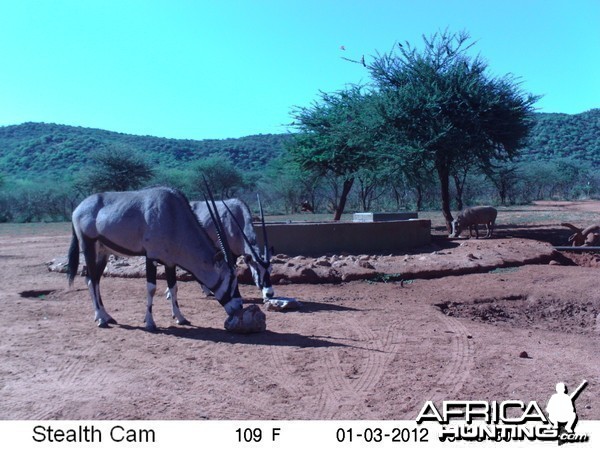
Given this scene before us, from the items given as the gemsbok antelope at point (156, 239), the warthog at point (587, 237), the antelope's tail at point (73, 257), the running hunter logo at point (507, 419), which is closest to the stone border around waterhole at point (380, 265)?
the antelope's tail at point (73, 257)

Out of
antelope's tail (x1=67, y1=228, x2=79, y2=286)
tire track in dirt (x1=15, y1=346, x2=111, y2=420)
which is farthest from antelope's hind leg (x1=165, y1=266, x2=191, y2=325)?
tire track in dirt (x1=15, y1=346, x2=111, y2=420)

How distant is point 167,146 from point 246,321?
2909 inches

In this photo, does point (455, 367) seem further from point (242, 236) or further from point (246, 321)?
point (242, 236)

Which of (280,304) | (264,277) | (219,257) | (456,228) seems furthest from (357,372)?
(456,228)

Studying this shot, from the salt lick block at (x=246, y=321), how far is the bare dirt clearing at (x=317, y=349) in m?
0.13

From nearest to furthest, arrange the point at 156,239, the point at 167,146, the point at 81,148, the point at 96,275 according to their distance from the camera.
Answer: the point at 156,239 → the point at 96,275 → the point at 81,148 → the point at 167,146

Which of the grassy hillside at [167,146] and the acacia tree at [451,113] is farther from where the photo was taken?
the grassy hillside at [167,146]

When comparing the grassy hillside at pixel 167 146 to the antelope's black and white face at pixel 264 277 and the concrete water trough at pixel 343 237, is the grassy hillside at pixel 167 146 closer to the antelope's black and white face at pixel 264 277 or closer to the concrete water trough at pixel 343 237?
the concrete water trough at pixel 343 237

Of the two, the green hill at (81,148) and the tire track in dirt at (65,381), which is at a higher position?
the green hill at (81,148)

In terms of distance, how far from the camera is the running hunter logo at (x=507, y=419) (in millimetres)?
4816

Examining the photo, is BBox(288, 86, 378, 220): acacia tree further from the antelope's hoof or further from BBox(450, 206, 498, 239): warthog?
the antelope's hoof

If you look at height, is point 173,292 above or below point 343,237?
below

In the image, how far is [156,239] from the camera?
29.4 feet

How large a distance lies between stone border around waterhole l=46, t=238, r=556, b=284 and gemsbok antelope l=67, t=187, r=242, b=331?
4102 millimetres
